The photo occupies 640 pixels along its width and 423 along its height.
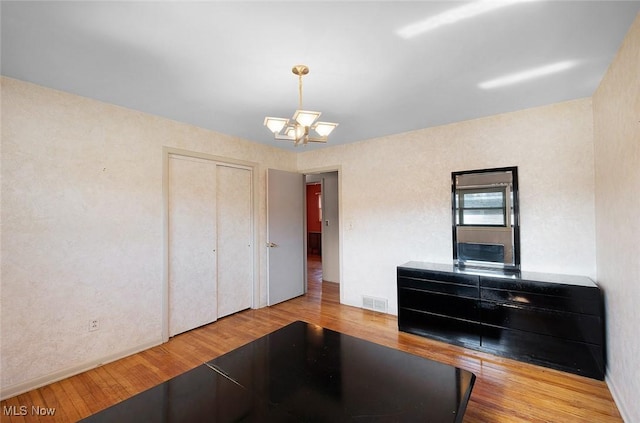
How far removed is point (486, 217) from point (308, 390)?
277 centimetres

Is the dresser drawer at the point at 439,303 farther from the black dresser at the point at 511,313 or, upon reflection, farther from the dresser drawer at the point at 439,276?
the dresser drawer at the point at 439,276

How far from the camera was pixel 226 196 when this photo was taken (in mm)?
3777

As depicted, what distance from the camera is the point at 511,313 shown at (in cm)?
260

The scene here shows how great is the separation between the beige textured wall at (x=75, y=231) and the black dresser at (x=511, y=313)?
2.95 metres

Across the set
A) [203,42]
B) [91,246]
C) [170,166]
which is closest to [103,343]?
[91,246]

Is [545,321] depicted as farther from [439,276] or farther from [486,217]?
[486,217]

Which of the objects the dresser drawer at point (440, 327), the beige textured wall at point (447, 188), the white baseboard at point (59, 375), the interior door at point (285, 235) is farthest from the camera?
the interior door at point (285, 235)

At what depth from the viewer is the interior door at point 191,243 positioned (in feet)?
10.4

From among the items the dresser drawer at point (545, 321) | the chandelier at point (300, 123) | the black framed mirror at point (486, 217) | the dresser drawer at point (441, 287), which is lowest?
the dresser drawer at point (545, 321)

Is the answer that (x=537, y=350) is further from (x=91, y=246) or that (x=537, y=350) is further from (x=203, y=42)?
(x=91, y=246)

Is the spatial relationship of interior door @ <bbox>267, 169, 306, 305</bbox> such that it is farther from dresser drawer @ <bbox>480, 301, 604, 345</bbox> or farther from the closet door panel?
dresser drawer @ <bbox>480, 301, 604, 345</bbox>

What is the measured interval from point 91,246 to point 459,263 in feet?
12.7

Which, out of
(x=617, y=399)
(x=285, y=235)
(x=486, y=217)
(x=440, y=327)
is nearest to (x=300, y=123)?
(x=486, y=217)

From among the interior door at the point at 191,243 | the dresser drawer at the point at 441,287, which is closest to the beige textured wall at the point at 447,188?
the dresser drawer at the point at 441,287
